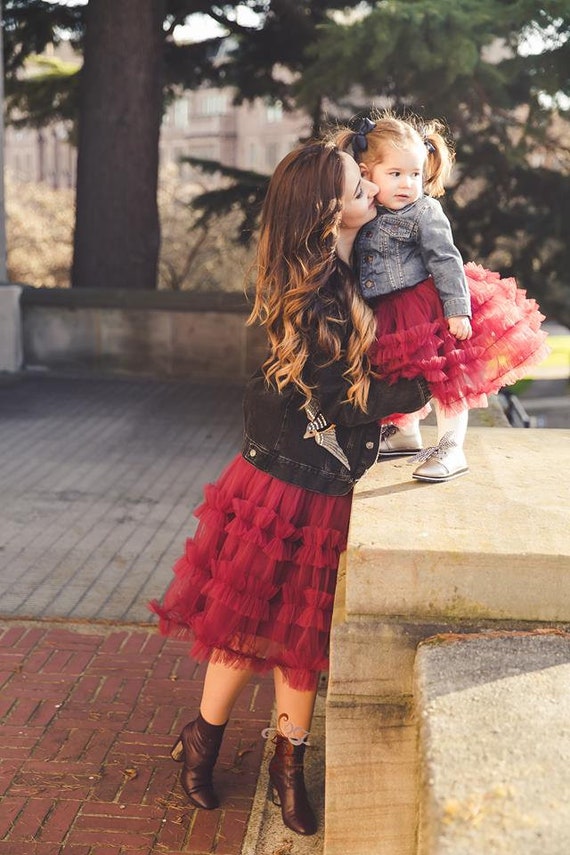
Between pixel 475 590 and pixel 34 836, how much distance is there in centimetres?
155

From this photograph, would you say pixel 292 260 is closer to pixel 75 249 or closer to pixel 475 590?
pixel 475 590

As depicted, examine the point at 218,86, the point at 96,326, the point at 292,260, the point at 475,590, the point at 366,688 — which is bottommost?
the point at 96,326

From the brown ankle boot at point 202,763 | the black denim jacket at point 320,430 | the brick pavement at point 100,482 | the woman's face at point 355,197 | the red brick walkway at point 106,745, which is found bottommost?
A: the brick pavement at point 100,482

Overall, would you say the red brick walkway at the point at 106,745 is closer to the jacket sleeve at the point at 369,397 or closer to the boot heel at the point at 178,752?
the boot heel at the point at 178,752

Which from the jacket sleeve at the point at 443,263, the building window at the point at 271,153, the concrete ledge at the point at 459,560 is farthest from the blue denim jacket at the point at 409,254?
the building window at the point at 271,153

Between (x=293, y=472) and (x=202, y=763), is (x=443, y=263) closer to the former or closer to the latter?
(x=293, y=472)

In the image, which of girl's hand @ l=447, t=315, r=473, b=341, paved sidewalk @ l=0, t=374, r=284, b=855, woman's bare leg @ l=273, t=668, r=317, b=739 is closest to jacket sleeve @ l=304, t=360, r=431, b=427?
girl's hand @ l=447, t=315, r=473, b=341

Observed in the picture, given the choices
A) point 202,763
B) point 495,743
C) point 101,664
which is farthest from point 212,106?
point 495,743

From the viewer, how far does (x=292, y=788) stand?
119 inches

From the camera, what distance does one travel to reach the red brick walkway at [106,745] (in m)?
2.96

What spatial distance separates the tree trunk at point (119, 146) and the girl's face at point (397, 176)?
33.7ft

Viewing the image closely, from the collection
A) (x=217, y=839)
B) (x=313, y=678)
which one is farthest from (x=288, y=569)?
(x=217, y=839)

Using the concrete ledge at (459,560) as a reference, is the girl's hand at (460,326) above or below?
→ above

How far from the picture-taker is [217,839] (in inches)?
116
